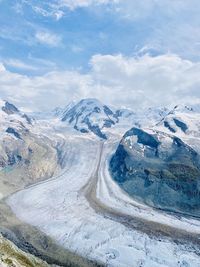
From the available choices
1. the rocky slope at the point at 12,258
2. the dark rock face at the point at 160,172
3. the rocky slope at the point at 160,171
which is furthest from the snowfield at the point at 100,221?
the rocky slope at the point at 12,258

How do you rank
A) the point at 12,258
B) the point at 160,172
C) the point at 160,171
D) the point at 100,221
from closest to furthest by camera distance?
the point at 12,258, the point at 100,221, the point at 160,172, the point at 160,171

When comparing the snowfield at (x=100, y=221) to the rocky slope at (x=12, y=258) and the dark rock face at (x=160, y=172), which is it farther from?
the rocky slope at (x=12, y=258)

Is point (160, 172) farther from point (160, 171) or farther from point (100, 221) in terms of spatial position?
point (100, 221)

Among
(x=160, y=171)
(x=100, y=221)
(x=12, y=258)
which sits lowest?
(x=100, y=221)

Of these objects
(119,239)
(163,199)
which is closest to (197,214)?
(163,199)

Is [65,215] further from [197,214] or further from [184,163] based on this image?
[184,163]

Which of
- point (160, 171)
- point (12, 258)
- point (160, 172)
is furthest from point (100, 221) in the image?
point (12, 258)
